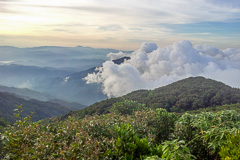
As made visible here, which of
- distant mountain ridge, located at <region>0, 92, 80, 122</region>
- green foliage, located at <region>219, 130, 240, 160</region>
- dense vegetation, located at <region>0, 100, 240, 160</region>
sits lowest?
distant mountain ridge, located at <region>0, 92, 80, 122</region>

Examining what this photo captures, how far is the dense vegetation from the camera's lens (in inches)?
180

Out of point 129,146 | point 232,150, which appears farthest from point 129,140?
point 232,150

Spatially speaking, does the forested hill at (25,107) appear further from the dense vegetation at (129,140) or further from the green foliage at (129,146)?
the green foliage at (129,146)

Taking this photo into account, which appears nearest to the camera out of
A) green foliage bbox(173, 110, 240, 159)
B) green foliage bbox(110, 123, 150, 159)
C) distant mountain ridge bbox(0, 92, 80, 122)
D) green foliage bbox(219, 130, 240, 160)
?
green foliage bbox(219, 130, 240, 160)

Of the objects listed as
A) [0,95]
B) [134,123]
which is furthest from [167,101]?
[0,95]


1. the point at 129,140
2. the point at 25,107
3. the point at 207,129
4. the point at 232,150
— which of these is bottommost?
the point at 25,107

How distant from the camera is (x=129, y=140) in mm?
4957

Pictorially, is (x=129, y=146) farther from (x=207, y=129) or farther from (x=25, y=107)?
(x=25, y=107)

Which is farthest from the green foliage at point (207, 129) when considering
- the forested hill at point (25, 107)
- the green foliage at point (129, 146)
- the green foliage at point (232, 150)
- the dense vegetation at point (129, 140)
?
the forested hill at point (25, 107)

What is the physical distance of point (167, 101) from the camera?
212 feet

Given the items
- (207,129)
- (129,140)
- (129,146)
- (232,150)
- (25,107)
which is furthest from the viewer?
(25,107)

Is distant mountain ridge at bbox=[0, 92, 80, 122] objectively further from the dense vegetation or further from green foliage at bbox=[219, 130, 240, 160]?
green foliage at bbox=[219, 130, 240, 160]

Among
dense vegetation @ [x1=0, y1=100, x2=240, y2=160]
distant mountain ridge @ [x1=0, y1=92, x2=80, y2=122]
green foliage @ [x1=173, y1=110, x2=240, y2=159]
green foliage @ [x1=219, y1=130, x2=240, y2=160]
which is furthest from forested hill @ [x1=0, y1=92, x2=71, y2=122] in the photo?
green foliage @ [x1=219, y1=130, x2=240, y2=160]

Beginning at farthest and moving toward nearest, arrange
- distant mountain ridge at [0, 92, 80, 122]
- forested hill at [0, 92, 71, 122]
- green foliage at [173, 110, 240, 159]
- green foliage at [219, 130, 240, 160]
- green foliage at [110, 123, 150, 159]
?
distant mountain ridge at [0, 92, 80, 122]
forested hill at [0, 92, 71, 122]
green foliage at [173, 110, 240, 159]
green foliage at [110, 123, 150, 159]
green foliage at [219, 130, 240, 160]
